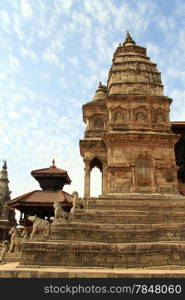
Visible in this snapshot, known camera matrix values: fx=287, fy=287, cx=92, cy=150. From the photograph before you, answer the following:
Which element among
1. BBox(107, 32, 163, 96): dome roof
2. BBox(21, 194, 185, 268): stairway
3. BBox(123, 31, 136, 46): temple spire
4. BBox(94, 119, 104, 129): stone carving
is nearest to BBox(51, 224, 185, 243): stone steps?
BBox(21, 194, 185, 268): stairway

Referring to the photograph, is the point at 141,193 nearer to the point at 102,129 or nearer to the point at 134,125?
the point at 134,125

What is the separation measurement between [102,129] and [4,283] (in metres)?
22.4

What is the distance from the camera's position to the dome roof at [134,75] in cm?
2456

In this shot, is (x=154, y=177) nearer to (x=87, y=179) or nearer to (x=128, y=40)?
(x=87, y=179)

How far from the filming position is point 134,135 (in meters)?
22.1

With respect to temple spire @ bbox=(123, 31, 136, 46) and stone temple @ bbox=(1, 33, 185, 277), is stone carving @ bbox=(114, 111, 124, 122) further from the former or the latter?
temple spire @ bbox=(123, 31, 136, 46)

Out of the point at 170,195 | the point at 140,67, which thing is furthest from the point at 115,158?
the point at 140,67

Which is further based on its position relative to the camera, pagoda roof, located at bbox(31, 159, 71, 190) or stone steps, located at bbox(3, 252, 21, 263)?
pagoda roof, located at bbox(31, 159, 71, 190)

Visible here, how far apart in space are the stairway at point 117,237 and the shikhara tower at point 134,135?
266 centimetres

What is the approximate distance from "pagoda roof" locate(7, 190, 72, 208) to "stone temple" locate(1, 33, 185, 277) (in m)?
3.53

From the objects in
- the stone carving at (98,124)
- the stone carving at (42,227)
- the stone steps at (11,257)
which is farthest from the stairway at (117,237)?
the stone carving at (98,124)

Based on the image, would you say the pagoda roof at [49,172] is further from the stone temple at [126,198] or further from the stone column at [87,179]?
the stone column at [87,179]

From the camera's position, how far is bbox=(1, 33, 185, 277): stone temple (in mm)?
11461

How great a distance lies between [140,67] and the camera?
25.8 metres
